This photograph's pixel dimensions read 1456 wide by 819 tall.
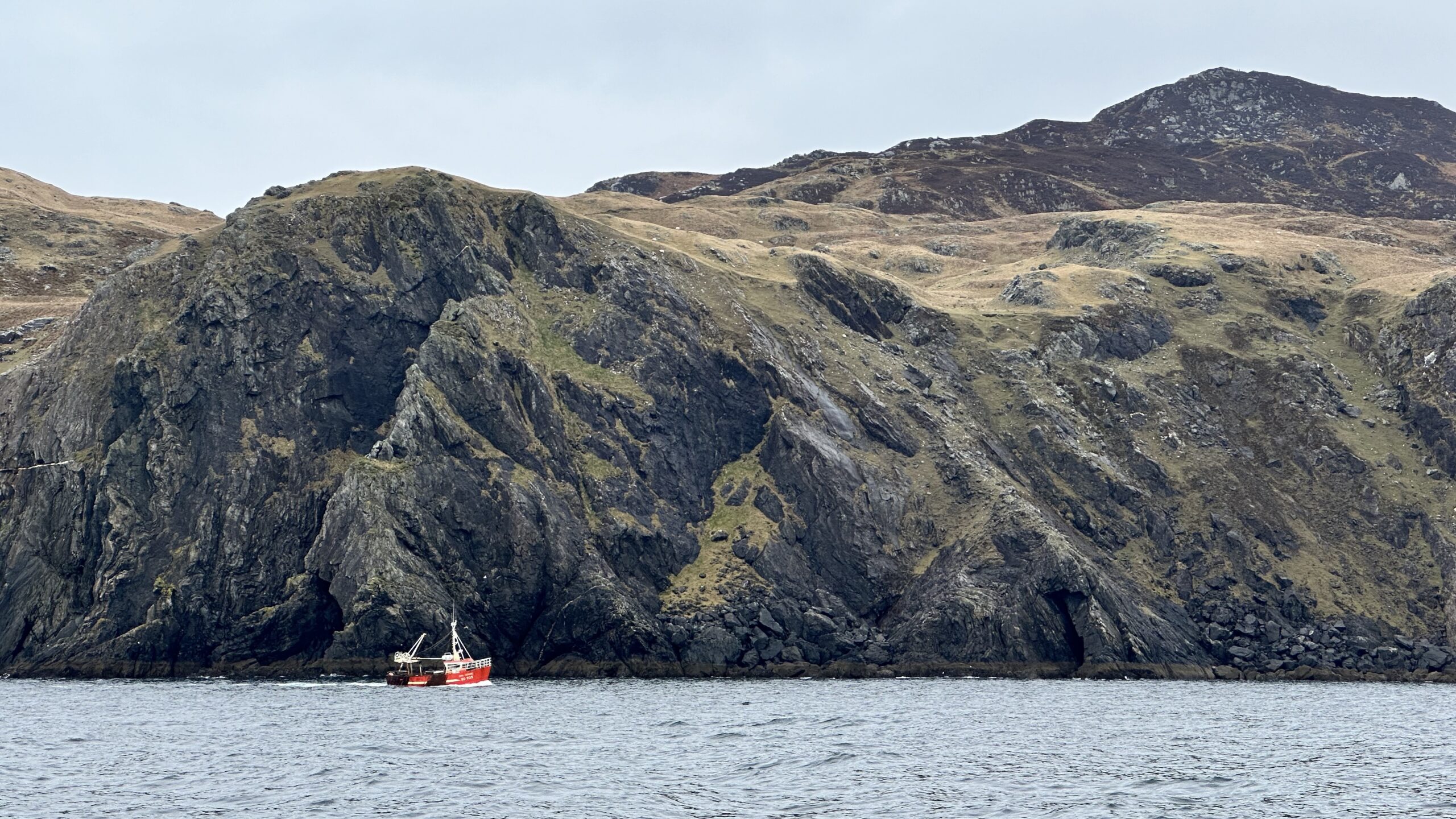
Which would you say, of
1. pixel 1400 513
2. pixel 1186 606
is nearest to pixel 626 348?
pixel 1186 606

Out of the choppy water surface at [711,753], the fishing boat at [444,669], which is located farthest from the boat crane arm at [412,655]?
the choppy water surface at [711,753]

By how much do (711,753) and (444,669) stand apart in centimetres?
5203

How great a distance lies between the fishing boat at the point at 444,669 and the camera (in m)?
109

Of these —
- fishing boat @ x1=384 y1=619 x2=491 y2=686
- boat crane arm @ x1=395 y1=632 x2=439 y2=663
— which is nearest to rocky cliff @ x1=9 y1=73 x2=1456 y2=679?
boat crane arm @ x1=395 y1=632 x2=439 y2=663

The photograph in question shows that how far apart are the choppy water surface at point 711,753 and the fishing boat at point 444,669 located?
401 centimetres

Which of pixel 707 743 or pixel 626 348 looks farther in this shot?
pixel 626 348

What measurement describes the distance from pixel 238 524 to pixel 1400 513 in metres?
114

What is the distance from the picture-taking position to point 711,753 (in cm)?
6731

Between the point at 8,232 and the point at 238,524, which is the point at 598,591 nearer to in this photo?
the point at 238,524

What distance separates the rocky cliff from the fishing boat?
2829mm

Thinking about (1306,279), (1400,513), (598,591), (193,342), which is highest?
(1306,279)

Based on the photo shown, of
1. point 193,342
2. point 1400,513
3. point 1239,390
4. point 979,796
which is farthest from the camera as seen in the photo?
point 1239,390

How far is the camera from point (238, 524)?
405 feet

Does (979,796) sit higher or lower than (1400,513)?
lower
